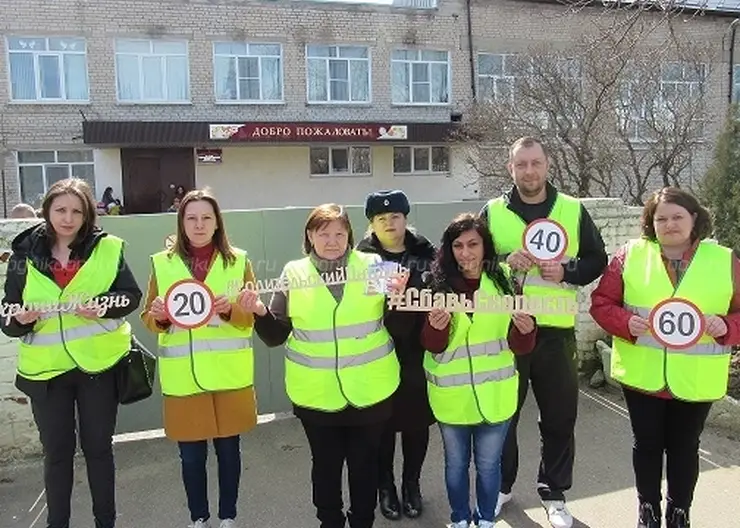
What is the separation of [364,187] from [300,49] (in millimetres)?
4794

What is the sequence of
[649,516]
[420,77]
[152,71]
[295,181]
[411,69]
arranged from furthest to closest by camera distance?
1. [420,77]
2. [411,69]
3. [295,181]
4. [152,71]
5. [649,516]

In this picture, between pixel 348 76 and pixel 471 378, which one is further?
pixel 348 76

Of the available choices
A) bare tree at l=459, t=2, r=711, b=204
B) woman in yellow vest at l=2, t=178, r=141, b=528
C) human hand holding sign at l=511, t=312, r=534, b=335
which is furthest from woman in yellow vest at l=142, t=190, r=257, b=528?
bare tree at l=459, t=2, r=711, b=204

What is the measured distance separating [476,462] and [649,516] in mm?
892

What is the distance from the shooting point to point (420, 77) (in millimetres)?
21359

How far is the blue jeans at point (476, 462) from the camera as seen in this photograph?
3100 millimetres

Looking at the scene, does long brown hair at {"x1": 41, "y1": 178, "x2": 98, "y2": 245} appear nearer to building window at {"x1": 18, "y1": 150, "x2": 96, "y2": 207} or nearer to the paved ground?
the paved ground

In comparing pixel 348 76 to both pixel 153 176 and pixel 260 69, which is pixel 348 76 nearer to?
pixel 260 69

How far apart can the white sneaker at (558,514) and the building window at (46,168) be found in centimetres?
1793

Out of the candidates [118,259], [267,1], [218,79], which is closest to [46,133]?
[218,79]

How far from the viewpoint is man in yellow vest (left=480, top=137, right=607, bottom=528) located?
3301 mm

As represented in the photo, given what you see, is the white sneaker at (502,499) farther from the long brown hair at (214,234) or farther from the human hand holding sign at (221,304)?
the long brown hair at (214,234)

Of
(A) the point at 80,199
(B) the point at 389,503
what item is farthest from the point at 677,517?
(A) the point at 80,199

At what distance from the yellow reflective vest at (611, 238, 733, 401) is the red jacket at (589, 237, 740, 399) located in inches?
1.3
